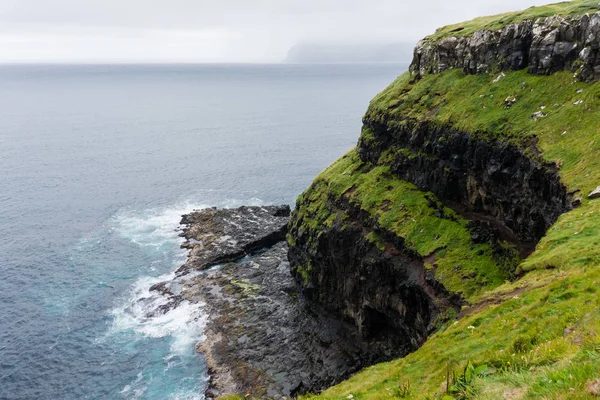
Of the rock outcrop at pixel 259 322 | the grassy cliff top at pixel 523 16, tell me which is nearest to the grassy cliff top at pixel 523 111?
the grassy cliff top at pixel 523 16

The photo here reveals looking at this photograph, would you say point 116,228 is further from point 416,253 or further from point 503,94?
point 503,94

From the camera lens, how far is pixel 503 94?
52.5 metres

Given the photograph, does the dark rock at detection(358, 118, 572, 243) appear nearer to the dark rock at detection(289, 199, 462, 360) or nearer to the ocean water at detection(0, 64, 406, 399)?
the dark rock at detection(289, 199, 462, 360)

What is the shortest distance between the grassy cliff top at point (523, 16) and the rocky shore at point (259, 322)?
41626 mm

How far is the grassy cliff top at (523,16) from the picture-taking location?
159 ft

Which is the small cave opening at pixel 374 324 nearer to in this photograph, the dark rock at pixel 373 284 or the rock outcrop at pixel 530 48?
the dark rock at pixel 373 284

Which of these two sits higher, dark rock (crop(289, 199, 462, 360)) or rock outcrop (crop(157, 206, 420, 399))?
dark rock (crop(289, 199, 462, 360))

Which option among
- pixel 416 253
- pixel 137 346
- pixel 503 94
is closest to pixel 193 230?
pixel 137 346

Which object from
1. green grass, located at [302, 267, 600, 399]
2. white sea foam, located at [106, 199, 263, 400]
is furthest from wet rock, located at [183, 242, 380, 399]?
green grass, located at [302, 267, 600, 399]

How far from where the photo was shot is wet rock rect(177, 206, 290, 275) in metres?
82.9

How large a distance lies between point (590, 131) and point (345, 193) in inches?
1270

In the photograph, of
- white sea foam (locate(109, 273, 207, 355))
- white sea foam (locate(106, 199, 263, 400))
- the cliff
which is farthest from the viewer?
white sea foam (locate(109, 273, 207, 355))

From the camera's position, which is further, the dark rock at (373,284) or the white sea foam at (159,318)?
the white sea foam at (159,318)

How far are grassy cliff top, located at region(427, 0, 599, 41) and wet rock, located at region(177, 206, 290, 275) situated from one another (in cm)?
4628
